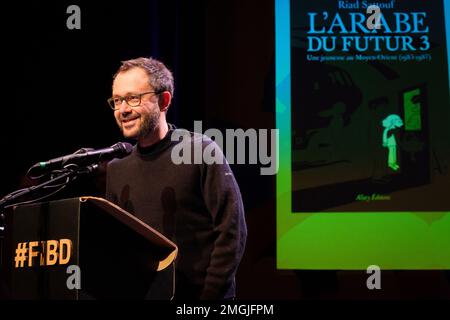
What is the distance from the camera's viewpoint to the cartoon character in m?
3.38

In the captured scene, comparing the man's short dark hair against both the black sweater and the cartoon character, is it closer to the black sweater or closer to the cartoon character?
the black sweater

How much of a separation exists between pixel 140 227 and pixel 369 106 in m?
2.29

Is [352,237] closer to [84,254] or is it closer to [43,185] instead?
[43,185]

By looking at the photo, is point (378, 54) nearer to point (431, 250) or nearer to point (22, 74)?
point (431, 250)

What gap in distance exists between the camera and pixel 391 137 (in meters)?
3.40

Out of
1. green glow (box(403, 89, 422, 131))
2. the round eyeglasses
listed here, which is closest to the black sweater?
the round eyeglasses

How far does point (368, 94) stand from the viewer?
137 inches

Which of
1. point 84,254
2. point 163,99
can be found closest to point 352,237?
point 163,99

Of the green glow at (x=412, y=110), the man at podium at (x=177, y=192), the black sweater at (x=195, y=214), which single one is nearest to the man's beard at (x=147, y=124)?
the man at podium at (x=177, y=192)

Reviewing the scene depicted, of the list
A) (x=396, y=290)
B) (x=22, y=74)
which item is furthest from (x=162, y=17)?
(x=396, y=290)

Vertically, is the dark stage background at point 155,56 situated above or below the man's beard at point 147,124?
above

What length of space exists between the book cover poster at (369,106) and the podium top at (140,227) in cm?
191

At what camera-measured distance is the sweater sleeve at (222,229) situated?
2039 millimetres

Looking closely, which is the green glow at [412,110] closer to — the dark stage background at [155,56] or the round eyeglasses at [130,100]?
the dark stage background at [155,56]
